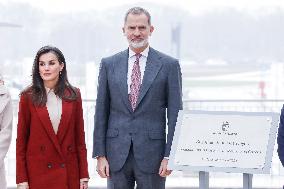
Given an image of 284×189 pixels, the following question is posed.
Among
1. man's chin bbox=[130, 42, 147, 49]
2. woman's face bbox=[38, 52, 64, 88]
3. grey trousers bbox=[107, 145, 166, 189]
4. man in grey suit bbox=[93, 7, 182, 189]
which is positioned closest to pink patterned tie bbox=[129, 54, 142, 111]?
man in grey suit bbox=[93, 7, 182, 189]

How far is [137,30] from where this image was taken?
238cm

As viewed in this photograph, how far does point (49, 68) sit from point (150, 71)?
444 mm

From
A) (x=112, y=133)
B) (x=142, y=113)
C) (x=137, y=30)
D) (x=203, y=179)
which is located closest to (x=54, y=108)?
(x=112, y=133)

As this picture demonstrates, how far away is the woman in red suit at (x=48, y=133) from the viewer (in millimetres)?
2311

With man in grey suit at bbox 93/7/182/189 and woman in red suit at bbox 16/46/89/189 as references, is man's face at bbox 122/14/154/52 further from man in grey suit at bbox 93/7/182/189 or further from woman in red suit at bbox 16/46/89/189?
woman in red suit at bbox 16/46/89/189

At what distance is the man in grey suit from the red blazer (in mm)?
151

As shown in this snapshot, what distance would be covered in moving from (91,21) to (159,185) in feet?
37.9

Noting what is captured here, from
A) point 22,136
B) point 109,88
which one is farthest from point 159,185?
point 22,136

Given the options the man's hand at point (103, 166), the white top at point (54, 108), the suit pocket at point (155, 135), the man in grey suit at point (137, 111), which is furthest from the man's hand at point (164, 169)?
the white top at point (54, 108)

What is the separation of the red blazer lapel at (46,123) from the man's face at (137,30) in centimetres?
48

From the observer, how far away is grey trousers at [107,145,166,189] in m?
2.41

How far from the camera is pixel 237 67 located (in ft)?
45.3

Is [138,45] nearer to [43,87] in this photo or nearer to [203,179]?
[43,87]

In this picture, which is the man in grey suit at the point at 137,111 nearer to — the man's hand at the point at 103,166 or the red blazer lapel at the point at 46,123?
the man's hand at the point at 103,166
